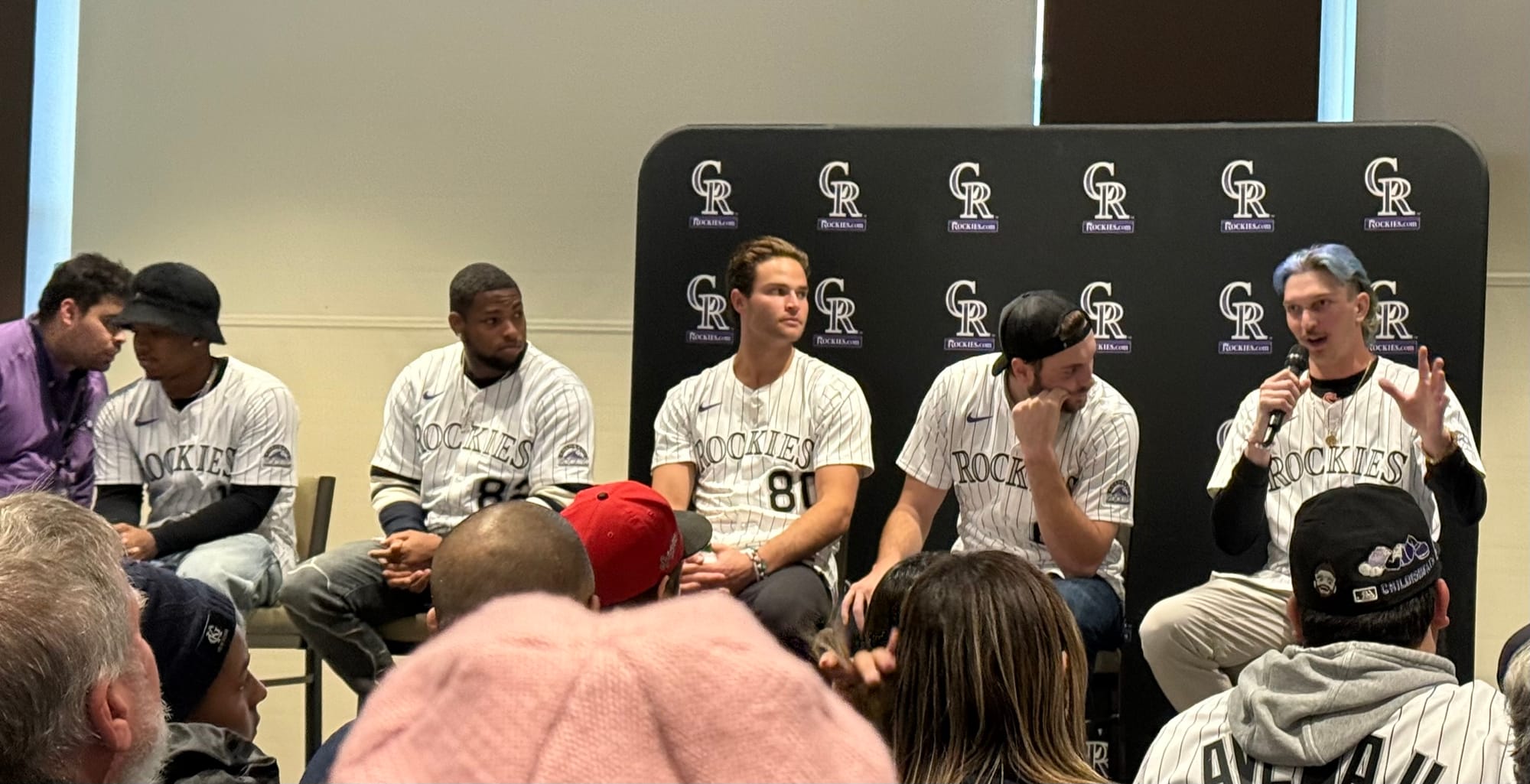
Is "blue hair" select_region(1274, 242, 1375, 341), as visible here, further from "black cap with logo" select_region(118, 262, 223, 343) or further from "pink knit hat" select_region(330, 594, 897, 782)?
"pink knit hat" select_region(330, 594, 897, 782)

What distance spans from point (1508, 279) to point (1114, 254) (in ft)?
5.65

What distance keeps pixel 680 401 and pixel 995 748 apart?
239 centimetres

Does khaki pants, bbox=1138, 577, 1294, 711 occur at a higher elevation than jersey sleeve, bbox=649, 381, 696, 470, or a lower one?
lower

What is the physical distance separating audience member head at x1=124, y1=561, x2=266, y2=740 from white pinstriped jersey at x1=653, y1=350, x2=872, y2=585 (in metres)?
1.99

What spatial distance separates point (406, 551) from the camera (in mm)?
3391

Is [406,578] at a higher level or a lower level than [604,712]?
lower

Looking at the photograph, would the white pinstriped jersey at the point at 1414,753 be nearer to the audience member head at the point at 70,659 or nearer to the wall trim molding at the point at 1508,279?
the audience member head at the point at 70,659

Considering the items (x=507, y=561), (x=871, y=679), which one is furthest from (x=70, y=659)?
(x=871, y=679)

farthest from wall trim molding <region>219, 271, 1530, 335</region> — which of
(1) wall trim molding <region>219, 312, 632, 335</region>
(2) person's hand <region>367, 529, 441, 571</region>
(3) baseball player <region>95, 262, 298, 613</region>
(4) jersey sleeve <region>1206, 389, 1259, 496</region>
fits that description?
(4) jersey sleeve <region>1206, 389, 1259, 496</region>

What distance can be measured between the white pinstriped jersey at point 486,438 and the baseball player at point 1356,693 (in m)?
2.31

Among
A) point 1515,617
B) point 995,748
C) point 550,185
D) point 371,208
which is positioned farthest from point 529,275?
point 995,748

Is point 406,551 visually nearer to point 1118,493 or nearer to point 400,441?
point 400,441

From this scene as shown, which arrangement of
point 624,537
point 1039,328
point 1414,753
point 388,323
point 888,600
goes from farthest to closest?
point 388,323 < point 1039,328 < point 624,537 < point 888,600 < point 1414,753

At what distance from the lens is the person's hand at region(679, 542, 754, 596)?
3.30 metres
